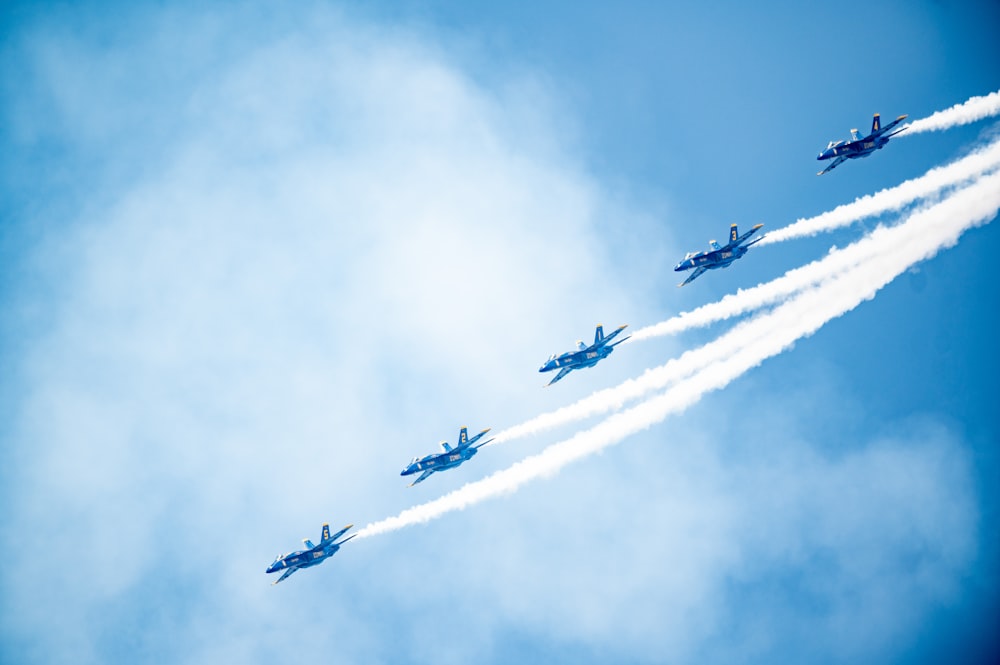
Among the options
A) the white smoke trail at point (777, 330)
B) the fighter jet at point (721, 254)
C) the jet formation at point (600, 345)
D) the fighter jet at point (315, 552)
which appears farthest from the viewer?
the fighter jet at point (315, 552)

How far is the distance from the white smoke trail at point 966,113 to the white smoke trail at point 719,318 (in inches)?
343

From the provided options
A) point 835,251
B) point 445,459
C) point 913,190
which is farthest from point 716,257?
point 445,459

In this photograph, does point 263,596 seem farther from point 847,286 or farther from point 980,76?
point 980,76

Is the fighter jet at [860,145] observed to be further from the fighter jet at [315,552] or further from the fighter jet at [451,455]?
the fighter jet at [315,552]

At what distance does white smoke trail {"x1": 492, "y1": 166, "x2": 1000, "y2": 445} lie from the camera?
77062 millimetres

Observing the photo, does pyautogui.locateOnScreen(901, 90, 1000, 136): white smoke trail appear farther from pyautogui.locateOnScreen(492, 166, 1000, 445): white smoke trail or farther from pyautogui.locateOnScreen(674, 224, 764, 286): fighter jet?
pyautogui.locateOnScreen(674, 224, 764, 286): fighter jet

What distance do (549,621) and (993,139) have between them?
80.5m

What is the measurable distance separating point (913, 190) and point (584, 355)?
32.6m

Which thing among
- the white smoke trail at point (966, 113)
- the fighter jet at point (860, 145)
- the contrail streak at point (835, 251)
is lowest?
the contrail streak at point (835, 251)

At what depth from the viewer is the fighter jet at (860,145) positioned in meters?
72.8

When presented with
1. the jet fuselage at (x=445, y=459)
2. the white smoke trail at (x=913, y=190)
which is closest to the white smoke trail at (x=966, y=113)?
the white smoke trail at (x=913, y=190)

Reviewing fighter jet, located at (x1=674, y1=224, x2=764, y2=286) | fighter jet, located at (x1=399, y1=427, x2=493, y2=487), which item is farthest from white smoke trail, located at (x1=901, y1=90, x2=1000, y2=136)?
fighter jet, located at (x1=399, y1=427, x2=493, y2=487)

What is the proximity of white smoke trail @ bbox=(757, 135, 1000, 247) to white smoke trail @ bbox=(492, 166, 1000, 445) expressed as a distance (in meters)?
2.34

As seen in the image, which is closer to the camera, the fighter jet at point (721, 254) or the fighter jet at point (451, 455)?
the fighter jet at point (721, 254)
